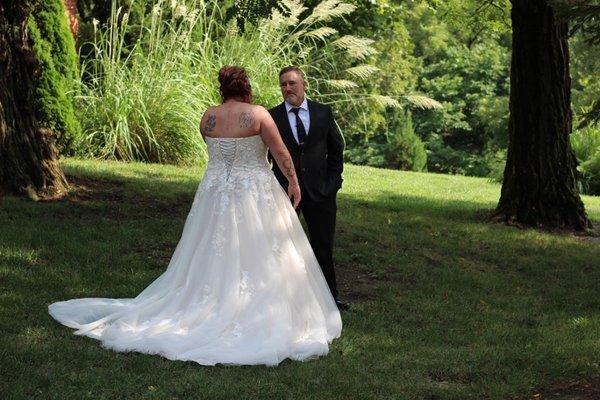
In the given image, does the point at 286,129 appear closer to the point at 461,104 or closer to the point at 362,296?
the point at 362,296

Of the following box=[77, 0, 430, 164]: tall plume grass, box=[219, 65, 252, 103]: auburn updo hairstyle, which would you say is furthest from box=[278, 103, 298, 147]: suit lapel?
box=[77, 0, 430, 164]: tall plume grass

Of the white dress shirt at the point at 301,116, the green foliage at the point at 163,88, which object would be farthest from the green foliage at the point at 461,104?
the white dress shirt at the point at 301,116

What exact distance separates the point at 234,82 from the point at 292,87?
0.67m

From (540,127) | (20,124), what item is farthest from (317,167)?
(540,127)

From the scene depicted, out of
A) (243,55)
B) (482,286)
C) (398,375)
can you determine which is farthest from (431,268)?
(243,55)

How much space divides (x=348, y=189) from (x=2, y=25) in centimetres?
613

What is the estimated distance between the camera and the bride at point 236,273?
6562 mm

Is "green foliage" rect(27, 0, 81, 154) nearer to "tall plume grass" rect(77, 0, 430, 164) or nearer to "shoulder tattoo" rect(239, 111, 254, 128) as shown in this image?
"tall plume grass" rect(77, 0, 430, 164)

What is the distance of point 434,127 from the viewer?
3625 centimetres

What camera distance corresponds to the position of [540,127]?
1259cm

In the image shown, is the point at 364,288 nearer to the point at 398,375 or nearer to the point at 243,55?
the point at 398,375

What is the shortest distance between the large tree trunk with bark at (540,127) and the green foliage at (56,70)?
6152 mm

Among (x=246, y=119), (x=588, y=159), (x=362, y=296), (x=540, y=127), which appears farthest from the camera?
(x=588, y=159)

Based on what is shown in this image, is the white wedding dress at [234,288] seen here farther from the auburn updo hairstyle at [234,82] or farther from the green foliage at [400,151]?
the green foliage at [400,151]
